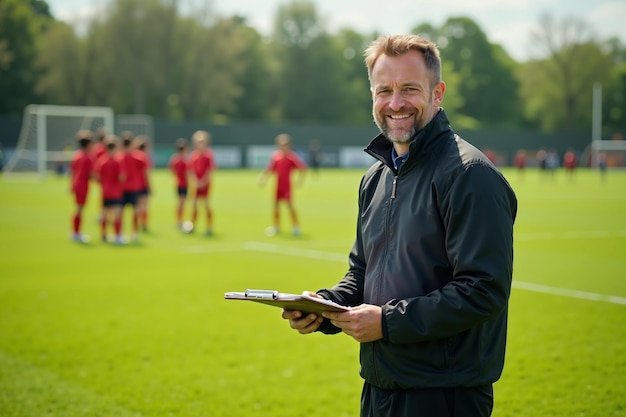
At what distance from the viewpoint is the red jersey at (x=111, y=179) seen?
1730cm

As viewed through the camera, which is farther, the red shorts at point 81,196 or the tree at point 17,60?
the tree at point 17,60

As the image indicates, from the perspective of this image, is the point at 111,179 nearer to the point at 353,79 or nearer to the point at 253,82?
the point at 253,82

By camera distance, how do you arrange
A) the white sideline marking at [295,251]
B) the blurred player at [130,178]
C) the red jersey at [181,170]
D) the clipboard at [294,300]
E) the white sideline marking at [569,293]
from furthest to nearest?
1. the red jersey at [181,170]
2. the blurred player at [130,178]
3. the white sideline marking at [295,251]
4. the white sideline marking at [569,293]
5. the clipboard at [294,300]

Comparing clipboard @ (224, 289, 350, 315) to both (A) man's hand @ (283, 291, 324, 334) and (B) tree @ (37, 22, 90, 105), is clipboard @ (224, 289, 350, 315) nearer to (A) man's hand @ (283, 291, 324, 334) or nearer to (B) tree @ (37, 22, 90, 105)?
(A) man's hand @ (283, 291, 324, 334)

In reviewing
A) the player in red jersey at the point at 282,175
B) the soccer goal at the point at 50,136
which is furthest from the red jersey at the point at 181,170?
the soccer goal at the point at 50,136

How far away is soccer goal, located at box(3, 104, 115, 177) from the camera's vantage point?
145 feet

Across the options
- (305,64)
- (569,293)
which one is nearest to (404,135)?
(569,293)

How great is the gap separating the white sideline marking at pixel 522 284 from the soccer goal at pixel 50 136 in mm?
29924

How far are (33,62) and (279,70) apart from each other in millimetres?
34531

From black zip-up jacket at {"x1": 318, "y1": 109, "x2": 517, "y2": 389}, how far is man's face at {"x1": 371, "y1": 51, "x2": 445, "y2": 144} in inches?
2.7

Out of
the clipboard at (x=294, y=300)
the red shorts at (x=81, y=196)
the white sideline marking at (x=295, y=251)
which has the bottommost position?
the white sideline marking at (x=295, y=251)

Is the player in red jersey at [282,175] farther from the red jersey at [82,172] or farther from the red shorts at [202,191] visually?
the red jersey at [82,172]

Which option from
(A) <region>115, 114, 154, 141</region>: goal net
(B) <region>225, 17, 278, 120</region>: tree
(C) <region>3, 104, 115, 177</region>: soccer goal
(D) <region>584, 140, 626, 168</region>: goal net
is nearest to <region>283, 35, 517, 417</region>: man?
(C) <region>3, 104, 115, 177</region>: soccer goal

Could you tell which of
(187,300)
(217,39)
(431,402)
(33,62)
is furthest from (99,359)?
(217,39)
